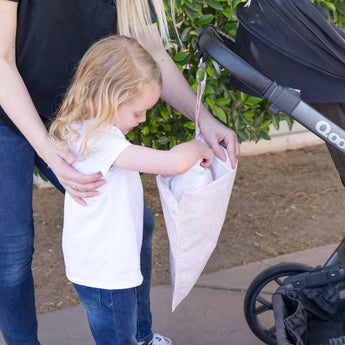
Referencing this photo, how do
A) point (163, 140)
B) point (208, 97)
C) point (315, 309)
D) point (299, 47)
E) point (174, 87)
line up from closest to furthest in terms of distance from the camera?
point (299, 47) → point (174, 87) → point (315, 309) → point (208, 97) → point (163, 140)

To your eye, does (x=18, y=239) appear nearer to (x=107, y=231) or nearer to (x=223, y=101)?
(x=107, y=231)

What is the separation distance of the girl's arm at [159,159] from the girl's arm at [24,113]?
4.3 inches

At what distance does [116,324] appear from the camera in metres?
2.08

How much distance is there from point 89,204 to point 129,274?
27 centimetres

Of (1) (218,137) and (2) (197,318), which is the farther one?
(2) (197,318)

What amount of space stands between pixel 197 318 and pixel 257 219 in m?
1.36

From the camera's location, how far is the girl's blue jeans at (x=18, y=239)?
2.12 metres

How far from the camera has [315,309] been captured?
2428 millimetres

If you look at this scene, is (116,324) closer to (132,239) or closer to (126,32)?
(132,239)

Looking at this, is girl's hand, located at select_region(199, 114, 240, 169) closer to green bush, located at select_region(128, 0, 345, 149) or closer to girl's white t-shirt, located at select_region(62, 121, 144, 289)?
girl's white t-shirt, located at select_region(62, 121, 144, 289)

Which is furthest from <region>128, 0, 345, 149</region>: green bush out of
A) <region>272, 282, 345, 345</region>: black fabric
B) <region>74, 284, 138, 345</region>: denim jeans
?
<region>74, 284, 138, 345</region>: denim jeans

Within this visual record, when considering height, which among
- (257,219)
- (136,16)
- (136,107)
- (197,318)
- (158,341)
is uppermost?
(136,16)

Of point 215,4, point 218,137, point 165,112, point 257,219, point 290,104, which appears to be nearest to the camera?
point 290,104

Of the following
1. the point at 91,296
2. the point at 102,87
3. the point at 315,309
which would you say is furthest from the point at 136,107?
the point at 315,309
